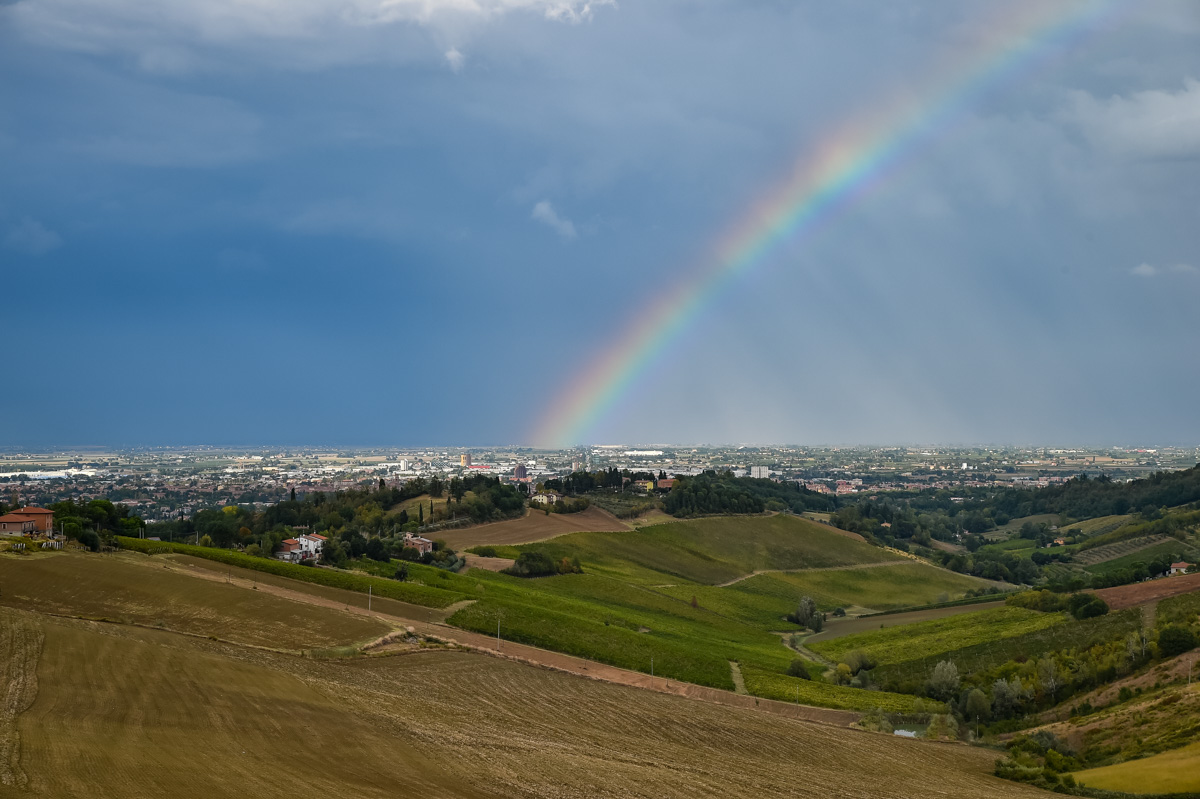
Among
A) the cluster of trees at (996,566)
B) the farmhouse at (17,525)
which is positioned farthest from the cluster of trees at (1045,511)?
the farmhouse at (17,525)

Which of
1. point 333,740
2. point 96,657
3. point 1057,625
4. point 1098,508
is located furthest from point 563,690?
point 1098,508

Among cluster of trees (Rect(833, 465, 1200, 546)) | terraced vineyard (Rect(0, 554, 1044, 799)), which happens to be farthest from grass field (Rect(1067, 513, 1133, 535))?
terraced vineyard (Rect(0, 554, 1044, 799))

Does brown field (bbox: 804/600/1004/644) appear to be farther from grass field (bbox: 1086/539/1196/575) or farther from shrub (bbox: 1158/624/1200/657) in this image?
grass field (bbox: 1086/539/1196/575)

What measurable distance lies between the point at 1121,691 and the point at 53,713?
163 ft

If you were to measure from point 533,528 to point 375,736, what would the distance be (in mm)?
81847

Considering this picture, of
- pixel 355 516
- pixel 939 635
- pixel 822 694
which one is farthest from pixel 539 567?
pixel 822 694

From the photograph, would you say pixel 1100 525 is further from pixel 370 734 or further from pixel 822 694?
pixel 370 734

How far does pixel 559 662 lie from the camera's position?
53.1 metres

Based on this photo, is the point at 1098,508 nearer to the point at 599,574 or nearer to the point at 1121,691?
the point at 599,574

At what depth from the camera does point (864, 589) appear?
354 feet

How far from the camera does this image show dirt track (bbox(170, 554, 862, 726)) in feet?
160

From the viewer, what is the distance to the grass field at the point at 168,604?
47469mm

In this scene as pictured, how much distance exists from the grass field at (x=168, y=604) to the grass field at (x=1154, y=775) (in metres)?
37.1

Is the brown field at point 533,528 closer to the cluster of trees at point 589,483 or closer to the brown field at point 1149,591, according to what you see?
the cluster of trees at point 589,483
